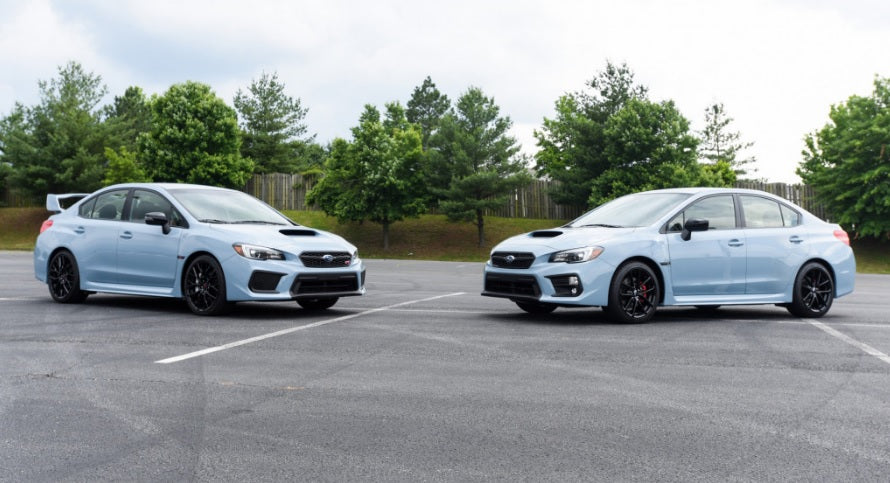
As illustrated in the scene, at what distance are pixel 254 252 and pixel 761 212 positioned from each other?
259 inches

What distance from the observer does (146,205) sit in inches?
425

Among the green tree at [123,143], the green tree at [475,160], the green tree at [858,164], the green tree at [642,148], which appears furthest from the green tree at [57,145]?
the green tree at [858,164]

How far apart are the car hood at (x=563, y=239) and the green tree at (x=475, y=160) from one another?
105 ft

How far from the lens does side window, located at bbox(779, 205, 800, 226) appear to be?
35.4 ft

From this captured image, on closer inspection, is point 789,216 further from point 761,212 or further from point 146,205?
point 146,205

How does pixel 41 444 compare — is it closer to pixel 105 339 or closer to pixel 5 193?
pixel 105 339

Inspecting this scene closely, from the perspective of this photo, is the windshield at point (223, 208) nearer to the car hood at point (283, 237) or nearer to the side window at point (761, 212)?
the car hood at point (283, 237)

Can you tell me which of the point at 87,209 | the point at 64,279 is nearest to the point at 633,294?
the point at 87,209

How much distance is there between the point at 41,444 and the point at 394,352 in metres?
3.58

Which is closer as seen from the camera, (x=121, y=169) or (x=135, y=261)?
(x=135, y=261)

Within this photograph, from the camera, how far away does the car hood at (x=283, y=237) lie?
9672 millimetres

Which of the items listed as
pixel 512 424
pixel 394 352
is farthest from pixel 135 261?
pixel 512 424

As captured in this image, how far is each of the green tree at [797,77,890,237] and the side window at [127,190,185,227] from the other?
34736 millimetres

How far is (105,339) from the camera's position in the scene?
26.7ft
